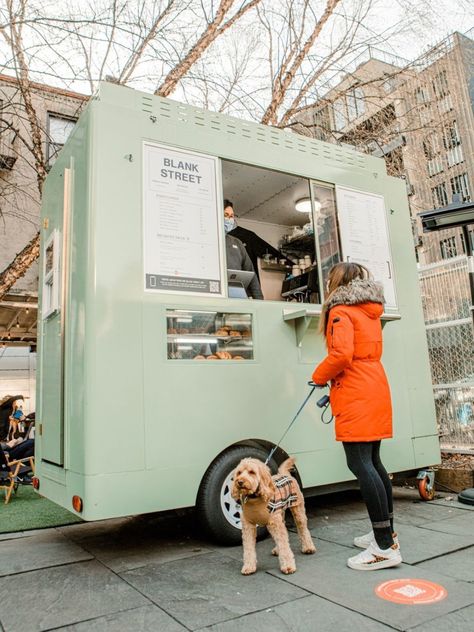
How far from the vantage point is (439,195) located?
1083cm

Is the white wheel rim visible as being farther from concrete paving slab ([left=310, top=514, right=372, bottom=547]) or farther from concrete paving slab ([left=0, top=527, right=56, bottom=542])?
concrete paving slab ([left=0, top=527, right=56, bottom=542])

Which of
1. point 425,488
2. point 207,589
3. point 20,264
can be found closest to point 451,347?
point 425,488

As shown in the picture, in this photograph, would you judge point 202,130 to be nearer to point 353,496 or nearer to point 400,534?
point 400,534

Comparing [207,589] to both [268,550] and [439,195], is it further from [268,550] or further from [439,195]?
[439,195]

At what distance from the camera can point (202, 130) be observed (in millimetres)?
4176

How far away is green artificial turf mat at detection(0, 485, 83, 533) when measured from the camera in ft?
15.8

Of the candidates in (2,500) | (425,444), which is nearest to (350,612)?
(425,444)

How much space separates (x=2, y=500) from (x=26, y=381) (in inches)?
392

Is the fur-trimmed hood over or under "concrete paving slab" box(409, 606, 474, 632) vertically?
over

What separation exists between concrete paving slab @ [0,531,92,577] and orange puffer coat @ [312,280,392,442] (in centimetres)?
220

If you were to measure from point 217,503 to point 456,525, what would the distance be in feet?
6.87

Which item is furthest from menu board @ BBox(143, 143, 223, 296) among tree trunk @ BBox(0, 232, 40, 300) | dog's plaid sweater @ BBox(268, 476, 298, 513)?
tree trunk @ BBox(0, 232, 40, 300)

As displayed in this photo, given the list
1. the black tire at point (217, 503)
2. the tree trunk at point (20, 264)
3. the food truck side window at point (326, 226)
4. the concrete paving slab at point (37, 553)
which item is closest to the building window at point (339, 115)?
the food truck side window at point (326, 226)

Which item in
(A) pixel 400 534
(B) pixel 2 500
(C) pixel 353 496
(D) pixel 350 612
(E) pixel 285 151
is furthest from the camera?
(B) pixel 2 500
